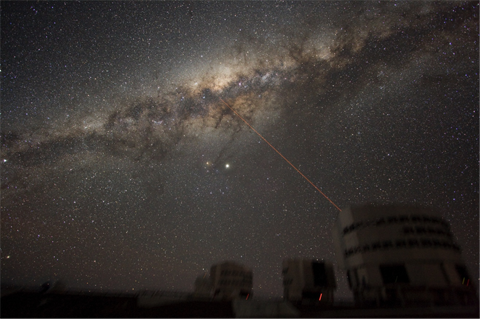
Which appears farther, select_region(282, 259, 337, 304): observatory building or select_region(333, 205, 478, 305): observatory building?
select_region(282, 259, 337, 304): observatory building

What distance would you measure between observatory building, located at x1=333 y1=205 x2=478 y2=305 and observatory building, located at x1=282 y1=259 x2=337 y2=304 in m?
10.8

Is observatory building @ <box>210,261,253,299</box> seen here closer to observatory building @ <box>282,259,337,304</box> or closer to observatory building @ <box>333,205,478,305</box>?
observatory building @ <box>282,259,337,304</box>

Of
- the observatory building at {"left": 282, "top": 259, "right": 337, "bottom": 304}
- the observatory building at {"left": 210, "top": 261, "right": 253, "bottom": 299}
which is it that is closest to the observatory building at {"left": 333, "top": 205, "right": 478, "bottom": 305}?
the observatory building at {"left": 282, "top": 259, "right": 337, "bottom": 304}

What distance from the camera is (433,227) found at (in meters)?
23.8

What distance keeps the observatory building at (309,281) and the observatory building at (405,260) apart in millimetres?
10788

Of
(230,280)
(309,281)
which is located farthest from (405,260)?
(230,280)

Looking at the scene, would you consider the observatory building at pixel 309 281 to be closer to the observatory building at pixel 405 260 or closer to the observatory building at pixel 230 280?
the observatory building at pixel 405 260

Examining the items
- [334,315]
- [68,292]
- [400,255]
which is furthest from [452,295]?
[68,292]

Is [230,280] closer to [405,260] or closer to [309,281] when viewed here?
[309,281]

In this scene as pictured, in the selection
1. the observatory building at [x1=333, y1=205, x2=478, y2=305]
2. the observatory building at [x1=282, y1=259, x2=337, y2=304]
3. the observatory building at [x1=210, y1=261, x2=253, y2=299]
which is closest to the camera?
the observatory building at [x1=333, y1=205, x2=478, y2=305]

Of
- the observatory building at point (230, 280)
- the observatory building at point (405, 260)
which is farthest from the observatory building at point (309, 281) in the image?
the observatory building at point (230, 280)

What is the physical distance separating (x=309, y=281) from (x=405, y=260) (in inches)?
695

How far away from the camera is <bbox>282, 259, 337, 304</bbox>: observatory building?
34.8 meters

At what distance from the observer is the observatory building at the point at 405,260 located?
2112cm
